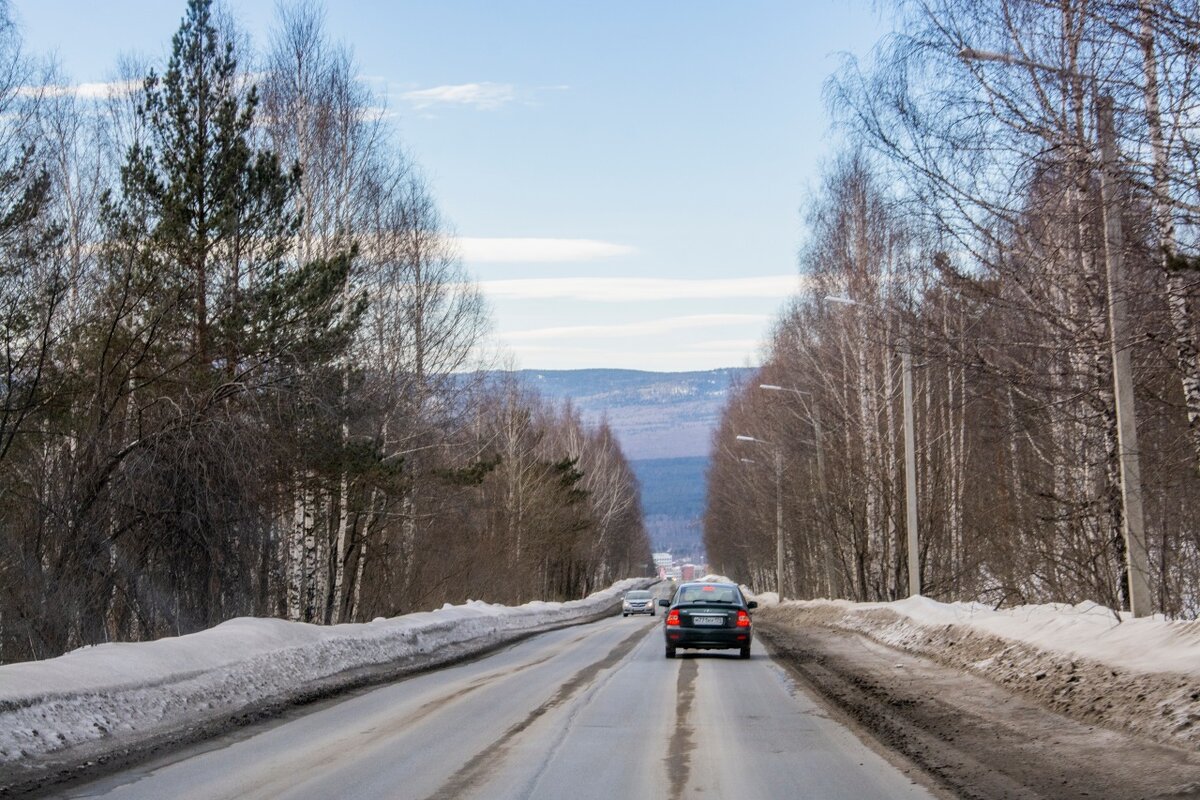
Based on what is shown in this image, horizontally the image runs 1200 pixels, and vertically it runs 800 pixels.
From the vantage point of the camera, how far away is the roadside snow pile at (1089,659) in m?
10.2

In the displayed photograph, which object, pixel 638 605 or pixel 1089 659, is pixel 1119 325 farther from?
pixel 638 605

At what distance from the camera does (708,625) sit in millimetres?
22703

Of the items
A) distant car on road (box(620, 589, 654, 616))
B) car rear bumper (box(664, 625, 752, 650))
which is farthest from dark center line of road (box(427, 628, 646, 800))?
distant car on road (box(620, 589, 654, 616))

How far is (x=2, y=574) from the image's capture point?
1972 cm

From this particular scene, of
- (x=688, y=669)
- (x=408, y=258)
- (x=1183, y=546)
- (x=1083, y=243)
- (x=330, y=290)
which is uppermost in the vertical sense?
(x=408, y=258)

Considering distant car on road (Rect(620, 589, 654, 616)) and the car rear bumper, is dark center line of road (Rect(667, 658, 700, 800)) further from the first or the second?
distant car on road (Rect(620, 589, 654, 616))

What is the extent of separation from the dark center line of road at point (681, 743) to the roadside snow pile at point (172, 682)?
4641 mm

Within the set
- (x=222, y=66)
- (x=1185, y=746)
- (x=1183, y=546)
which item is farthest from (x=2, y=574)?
(x=1183, y=546)

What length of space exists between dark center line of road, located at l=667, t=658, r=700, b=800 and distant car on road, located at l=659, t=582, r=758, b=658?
505 cm

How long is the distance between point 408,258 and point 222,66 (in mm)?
12379

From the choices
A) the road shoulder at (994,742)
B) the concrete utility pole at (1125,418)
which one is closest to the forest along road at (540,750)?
the road shoulder at (994,742)

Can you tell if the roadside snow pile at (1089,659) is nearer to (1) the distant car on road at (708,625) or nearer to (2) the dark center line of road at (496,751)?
(1) the distant car on road at (708,625)

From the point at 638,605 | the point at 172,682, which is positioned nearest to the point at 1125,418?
the point at 172,682

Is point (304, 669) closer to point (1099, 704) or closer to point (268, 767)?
point (268, 767)
